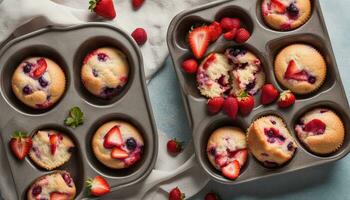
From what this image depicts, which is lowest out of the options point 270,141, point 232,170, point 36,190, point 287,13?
point 232,170

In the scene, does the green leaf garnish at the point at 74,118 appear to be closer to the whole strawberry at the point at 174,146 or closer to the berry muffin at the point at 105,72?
the berry muffin at the point at 105,72

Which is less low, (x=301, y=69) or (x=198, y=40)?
(x=198, y=40)

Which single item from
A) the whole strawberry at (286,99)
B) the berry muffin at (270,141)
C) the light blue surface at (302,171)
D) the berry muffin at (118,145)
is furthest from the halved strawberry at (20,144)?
the whole strawberry at (286,99)

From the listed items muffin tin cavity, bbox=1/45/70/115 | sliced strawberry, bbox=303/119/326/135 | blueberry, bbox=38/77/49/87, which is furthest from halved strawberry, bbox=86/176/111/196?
sliced strawberry, bbox=303/119/326/135

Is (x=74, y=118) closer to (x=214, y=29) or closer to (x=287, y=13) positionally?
(x=214, y=29)

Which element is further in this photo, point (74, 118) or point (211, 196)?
point (211, 196)

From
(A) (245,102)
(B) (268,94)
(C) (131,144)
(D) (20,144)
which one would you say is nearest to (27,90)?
(D) (20,144)

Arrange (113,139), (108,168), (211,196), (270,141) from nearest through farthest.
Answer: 1. (270,141)
2. (113,139)
3. (108,168)
4. (211,196)
